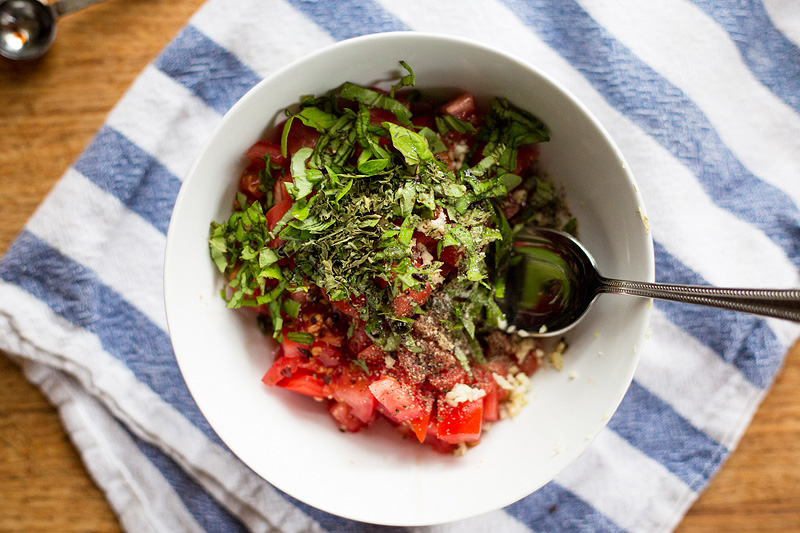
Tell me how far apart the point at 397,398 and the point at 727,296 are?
0.87 meters

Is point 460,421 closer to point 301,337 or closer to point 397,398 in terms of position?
point 397,398

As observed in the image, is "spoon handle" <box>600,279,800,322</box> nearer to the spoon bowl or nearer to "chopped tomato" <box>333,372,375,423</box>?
"chopped tomato" <box>333,372,375,423</box>

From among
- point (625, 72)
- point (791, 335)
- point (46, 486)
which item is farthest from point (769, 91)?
point (46, 486)

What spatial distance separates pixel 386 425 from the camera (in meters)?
1.80

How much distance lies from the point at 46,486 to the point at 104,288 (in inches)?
31.4

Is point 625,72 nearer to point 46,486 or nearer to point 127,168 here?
point 127,168

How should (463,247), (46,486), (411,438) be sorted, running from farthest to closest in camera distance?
(46,486)
(411,438)
(463,247)

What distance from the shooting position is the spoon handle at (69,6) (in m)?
1.95

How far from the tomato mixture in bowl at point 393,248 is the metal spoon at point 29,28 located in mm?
1014

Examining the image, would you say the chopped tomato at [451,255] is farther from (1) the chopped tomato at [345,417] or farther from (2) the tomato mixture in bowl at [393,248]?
(1) the chopped tomato at [345,417]

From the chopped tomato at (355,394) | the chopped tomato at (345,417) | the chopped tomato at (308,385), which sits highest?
the chopped tomato at (355,394)

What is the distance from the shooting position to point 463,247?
5.00 feet

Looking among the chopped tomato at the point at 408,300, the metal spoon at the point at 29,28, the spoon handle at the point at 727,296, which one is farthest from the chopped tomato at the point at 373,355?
the metal spoon at the point at 29,28

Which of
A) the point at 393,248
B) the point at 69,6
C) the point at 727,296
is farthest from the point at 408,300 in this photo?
the point at 69,6
